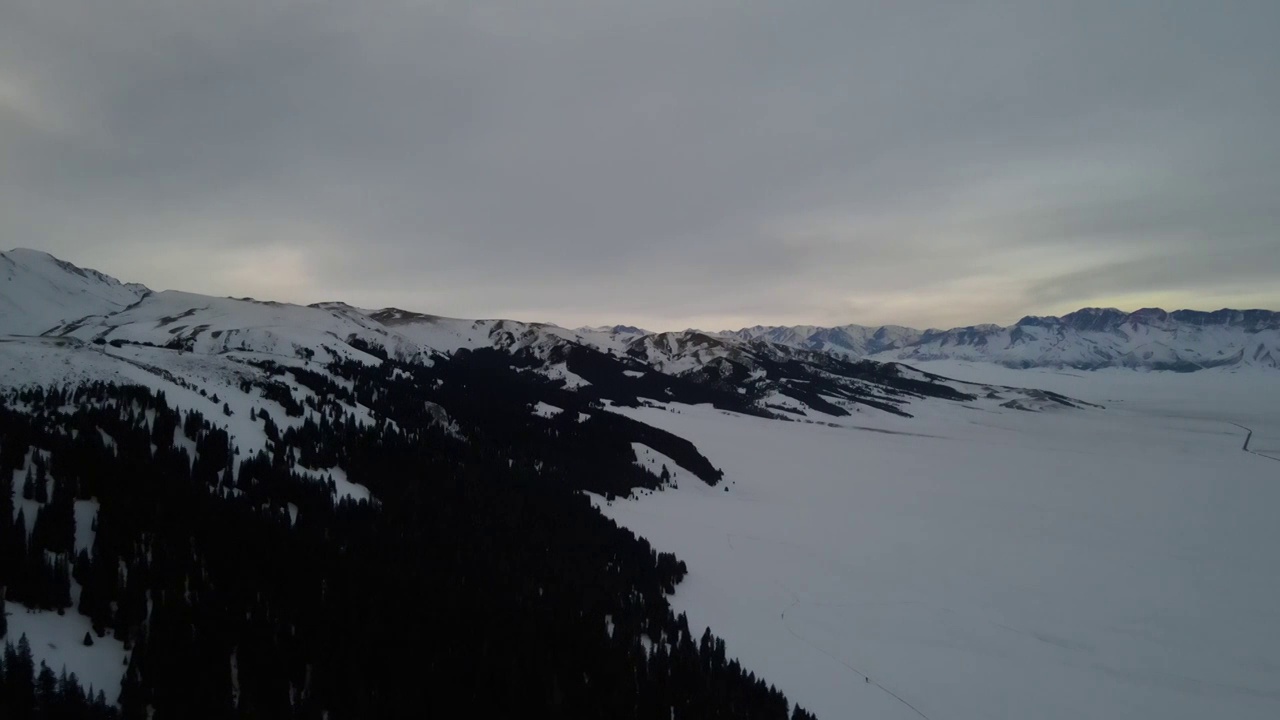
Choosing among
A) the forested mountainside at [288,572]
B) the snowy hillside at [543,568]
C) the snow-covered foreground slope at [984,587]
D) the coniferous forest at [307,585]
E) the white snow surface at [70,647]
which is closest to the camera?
the white snow surface at [70,647]

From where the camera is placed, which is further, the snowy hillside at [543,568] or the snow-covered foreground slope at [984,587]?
the snow-covered foreground slope at [984,587]

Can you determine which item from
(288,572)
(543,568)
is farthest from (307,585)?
(543,568)

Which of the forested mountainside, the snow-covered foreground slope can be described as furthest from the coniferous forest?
the snow-covered foreground slope

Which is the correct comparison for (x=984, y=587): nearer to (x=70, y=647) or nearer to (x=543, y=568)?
(x=543, y=568)

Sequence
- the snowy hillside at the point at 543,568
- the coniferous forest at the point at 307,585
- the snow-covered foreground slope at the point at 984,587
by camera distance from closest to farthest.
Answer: the coniferous forest at the point at 307,585
the snowy hillside at the point at 543,568
the snow-covered foreground slope at the point at 984,587

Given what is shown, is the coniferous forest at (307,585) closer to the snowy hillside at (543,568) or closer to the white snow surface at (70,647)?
the snowy hillside at (543,568)

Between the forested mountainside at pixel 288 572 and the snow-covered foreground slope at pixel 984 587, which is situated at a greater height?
the forested mountainside at pixel 288 572

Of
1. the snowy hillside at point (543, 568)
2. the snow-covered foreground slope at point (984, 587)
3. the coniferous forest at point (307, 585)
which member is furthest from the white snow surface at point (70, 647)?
the snow-covered foreground slope at point (984, 587)
